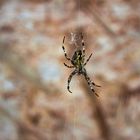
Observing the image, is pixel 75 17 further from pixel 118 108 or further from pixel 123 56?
pixel 118 108

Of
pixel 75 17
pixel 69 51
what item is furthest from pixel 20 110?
pixel 75 17

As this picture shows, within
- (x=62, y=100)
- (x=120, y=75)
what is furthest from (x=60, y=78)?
(x=120, y=75)

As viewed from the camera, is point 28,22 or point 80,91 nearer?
point 80,91


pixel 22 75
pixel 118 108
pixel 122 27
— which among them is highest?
pixel 122 27

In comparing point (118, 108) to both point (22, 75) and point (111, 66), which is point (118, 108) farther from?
point (22, 75)

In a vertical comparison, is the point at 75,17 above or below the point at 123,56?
above

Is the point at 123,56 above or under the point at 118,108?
above
